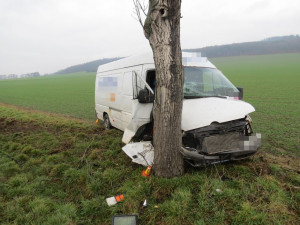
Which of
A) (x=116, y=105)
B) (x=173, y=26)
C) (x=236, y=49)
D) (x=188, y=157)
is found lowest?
(x=188, y=157)

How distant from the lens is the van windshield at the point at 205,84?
15.5ft

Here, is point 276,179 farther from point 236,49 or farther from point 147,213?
point 236,49

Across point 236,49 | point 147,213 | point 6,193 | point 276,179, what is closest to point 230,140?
point 276,179

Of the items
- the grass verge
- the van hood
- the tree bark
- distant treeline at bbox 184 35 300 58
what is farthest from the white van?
distant treeline at bbox 184 35 300 58

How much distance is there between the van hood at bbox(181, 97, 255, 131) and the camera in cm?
377

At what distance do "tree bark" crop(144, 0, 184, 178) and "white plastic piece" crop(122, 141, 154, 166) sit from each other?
0.37 metres

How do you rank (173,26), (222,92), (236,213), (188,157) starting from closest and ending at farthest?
1. (236,213)
2. (173,26)
3. (188,157)
4. (222,92)

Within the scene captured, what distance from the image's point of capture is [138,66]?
5.69 m

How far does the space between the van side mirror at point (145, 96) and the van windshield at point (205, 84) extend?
0.75 meters

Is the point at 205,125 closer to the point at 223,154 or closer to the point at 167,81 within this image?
the point at 223,154

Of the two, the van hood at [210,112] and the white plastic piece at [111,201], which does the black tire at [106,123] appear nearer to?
the van hood at [210,112]

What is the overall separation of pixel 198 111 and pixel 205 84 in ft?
3.95

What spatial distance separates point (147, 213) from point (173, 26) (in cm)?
277

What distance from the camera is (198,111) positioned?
3.99 metres
